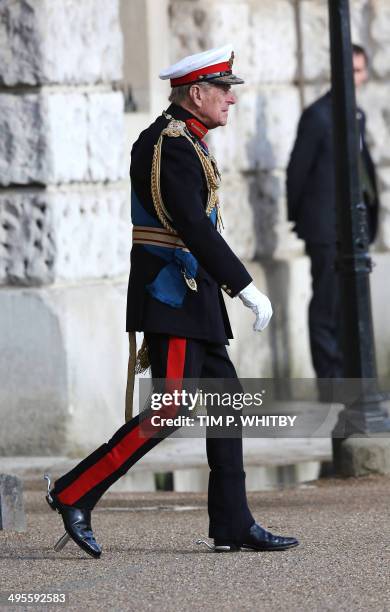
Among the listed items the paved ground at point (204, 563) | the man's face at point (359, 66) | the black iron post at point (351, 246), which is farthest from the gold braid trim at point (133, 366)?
the man's face at point (359, 66)

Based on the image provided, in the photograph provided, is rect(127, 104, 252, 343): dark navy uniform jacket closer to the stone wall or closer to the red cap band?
the red cap band

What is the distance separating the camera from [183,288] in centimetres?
619

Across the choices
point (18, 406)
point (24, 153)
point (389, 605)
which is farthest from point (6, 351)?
point (389, 605)

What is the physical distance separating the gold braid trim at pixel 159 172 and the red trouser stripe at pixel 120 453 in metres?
0.42

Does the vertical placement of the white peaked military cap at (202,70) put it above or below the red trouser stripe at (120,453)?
above

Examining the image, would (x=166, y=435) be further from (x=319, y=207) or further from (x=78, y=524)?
(x=319, y=207)

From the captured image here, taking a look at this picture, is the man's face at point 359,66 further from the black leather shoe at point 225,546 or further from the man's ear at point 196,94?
the black leather shoe at point 225,546

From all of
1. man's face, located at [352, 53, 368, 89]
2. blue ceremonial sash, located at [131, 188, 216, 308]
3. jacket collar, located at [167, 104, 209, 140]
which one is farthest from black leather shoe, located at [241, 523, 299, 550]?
man's face, located at [352, 53, 368, 89]

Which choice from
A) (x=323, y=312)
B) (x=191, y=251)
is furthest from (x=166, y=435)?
(x=323, y=312)

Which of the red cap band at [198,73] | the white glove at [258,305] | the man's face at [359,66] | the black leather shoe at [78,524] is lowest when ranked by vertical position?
the black leather shoe at [78,524]

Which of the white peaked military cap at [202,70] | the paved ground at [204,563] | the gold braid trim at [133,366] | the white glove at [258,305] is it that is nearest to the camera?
the paved ground at [204,563]

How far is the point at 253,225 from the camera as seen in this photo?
1145 centimetres

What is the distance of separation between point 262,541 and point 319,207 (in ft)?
16.2

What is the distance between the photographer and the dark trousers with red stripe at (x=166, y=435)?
6.14 m
